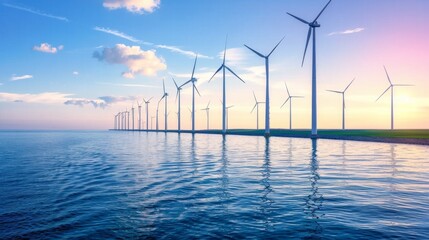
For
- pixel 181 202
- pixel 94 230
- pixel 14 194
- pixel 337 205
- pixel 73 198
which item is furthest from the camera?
pixel 14 194

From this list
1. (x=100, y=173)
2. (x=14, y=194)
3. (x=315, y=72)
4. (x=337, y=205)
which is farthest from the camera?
(x=315, y=72)

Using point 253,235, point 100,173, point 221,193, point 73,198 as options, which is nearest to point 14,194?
point 73,198

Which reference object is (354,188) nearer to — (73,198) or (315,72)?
(73,198)

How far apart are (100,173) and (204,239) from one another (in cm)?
1785

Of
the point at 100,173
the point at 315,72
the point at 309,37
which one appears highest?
the point at 309,37

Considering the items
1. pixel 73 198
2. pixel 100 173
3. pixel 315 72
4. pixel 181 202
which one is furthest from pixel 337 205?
pixel 315 72

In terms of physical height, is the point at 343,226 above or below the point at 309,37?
below

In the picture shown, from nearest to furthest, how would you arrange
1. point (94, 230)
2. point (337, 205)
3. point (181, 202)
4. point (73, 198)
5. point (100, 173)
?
1. point (94, 230)
2. point (337, 205)
3. point (181, 202)
4. point (73, 198)
5. point (100, 173)

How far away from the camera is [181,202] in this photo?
14195 millimetres

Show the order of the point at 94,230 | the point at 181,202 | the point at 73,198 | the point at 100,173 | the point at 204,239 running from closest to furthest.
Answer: the point at 204,239 < the point at 94,230 < the point at 181,202 < the point at 73,198 < the point at 100,173

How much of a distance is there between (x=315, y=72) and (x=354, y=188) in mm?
69795

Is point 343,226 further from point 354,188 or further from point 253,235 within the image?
point 354,188

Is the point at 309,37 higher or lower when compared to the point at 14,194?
higher

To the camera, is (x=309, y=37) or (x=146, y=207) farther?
(x=309, y=37)
